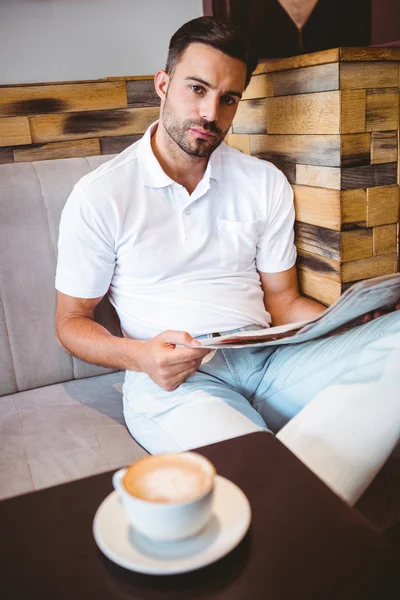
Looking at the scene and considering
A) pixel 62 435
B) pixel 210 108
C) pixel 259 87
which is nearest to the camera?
pixel 62 435

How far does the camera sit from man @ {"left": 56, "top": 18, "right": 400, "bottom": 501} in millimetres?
1298

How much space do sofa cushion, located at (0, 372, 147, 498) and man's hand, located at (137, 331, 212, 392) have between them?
0.58 feet

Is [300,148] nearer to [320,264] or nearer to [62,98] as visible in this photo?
[320,264]

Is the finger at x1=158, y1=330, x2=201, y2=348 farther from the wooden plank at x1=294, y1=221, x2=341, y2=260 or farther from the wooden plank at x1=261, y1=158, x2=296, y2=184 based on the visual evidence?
the wooden plank at x1=261, y1=158, x2=296, y2=184

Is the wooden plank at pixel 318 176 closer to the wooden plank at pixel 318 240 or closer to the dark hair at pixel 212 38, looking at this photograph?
the wooden plank at pixel 318 240

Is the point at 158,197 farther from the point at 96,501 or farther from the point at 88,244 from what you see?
the point at 96,501

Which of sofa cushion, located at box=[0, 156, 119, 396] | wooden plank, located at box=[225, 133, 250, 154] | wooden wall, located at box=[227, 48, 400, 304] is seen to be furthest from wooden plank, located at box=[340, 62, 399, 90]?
sofa cushion, located at box=[0, 156, 119, 396]

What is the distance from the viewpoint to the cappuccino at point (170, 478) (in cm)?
63

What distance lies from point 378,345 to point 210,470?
590 millimetres

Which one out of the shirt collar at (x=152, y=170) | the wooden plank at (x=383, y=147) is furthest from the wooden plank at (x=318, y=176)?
the shirt collar at (x=152, y=170)

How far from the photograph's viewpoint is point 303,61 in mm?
1427

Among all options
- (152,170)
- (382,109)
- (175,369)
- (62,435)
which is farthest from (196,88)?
(62,435)

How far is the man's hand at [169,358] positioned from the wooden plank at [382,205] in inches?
23.2

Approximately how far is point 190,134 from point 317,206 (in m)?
0.36
